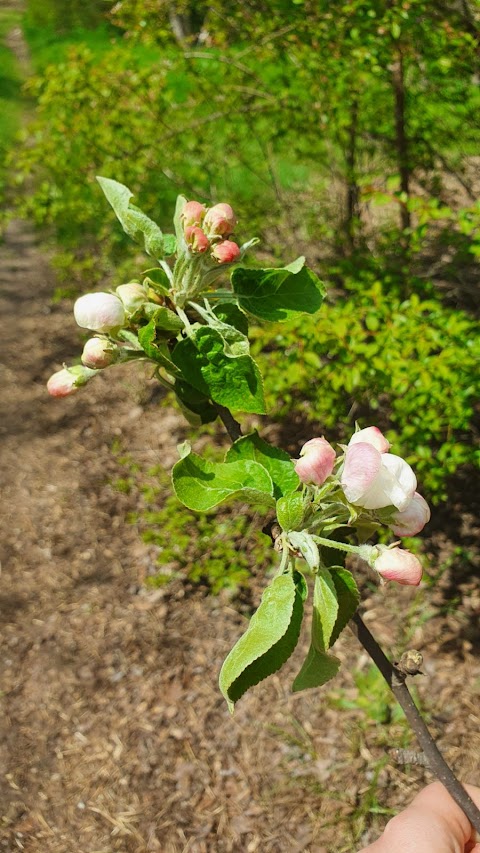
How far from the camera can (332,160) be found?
3.26 metres

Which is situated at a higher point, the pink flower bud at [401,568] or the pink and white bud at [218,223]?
the pink and white bud at [218,223]

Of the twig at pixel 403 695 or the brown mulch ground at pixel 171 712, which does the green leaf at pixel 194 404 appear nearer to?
the twig at pixel 403 695

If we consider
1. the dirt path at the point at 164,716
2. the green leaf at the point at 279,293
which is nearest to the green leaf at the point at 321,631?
the green leaf at the point at 279,293

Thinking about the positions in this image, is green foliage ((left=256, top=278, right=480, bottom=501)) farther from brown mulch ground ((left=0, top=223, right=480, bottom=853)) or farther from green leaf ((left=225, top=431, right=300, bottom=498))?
green leaf ((left=225, top=431, right=300, bottom=498))

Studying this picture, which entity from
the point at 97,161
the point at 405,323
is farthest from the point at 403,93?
the point at 97,161

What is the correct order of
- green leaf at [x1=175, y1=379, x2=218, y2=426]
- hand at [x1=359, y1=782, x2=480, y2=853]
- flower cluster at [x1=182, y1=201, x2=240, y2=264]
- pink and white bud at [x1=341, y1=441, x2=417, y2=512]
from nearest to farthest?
pink and white bud at [x1=341, y1=441, x2=417, y2=512], flower cluster at [x1=182, y1=201, x2=240, y2=264], green leaf at [x1=175, y1=379, x2=218, y2=426], hand at [x1=359, y1=782, x2=480, y2=853]

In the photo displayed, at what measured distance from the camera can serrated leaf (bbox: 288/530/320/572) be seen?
0.72m

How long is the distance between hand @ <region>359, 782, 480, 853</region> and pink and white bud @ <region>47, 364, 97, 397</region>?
3.13ft

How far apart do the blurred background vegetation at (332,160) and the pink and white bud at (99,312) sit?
130cm

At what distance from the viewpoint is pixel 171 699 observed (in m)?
2.50

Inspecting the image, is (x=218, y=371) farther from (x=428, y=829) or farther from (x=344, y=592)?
(x=428, y=829)

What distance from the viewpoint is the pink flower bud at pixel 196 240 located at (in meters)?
0.80

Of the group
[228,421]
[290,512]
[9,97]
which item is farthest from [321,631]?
[9,97]

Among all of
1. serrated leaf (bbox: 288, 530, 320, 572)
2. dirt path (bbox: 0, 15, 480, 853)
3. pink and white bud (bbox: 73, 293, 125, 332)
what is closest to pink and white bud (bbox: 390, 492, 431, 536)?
serrated leaf (bbox: 288, 530, 320, 572)
